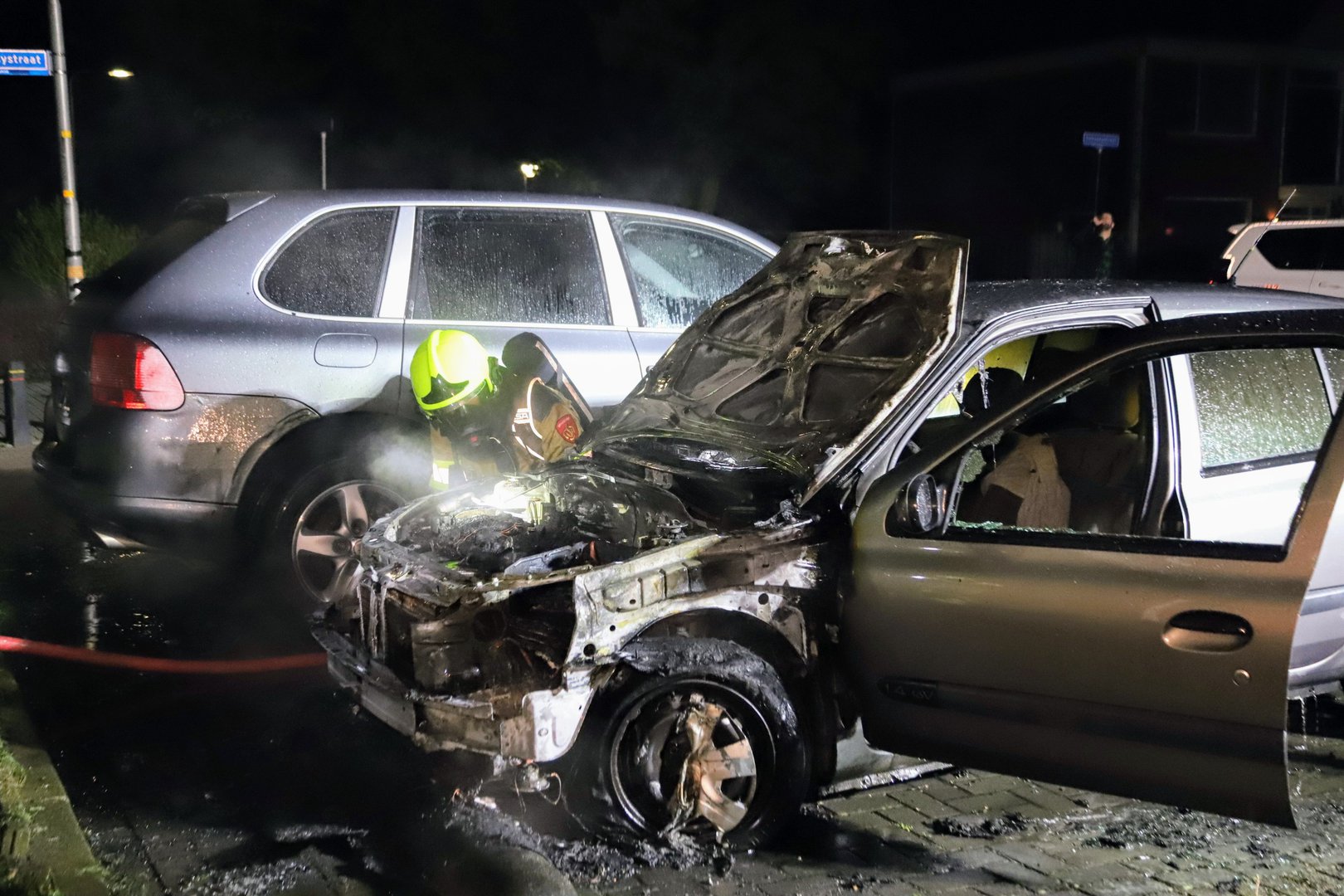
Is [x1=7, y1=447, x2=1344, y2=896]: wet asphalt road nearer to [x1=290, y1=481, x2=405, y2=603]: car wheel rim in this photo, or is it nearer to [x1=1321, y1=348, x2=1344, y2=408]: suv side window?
[x1=290, y1=481, x2=405, y2=603]: car wheel rim

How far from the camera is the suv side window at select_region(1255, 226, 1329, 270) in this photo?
15.7 m

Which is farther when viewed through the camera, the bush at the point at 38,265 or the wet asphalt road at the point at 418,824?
the bush at the point at 38,265

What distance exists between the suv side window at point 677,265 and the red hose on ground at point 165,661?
2334 millimetres

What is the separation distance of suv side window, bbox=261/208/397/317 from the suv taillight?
0.56m

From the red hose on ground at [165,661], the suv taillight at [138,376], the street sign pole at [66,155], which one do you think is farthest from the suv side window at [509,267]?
the street sign pole at [66,155]

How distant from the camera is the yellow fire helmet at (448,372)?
5.43 m

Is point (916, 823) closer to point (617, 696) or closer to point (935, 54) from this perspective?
point (617, 696)

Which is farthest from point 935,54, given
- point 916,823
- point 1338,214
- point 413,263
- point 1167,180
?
point 916,823

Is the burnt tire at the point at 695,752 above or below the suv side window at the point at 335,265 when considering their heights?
below

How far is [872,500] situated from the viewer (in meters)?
3.72

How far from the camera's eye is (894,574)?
3627 millimetres

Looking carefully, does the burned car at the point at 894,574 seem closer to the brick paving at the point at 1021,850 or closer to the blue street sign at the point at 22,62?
the brick paving at the point at 1021,850

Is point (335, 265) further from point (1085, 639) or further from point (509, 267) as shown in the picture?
point (1085, 639)

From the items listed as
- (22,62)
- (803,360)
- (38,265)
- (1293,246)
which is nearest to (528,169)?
(38,265)
